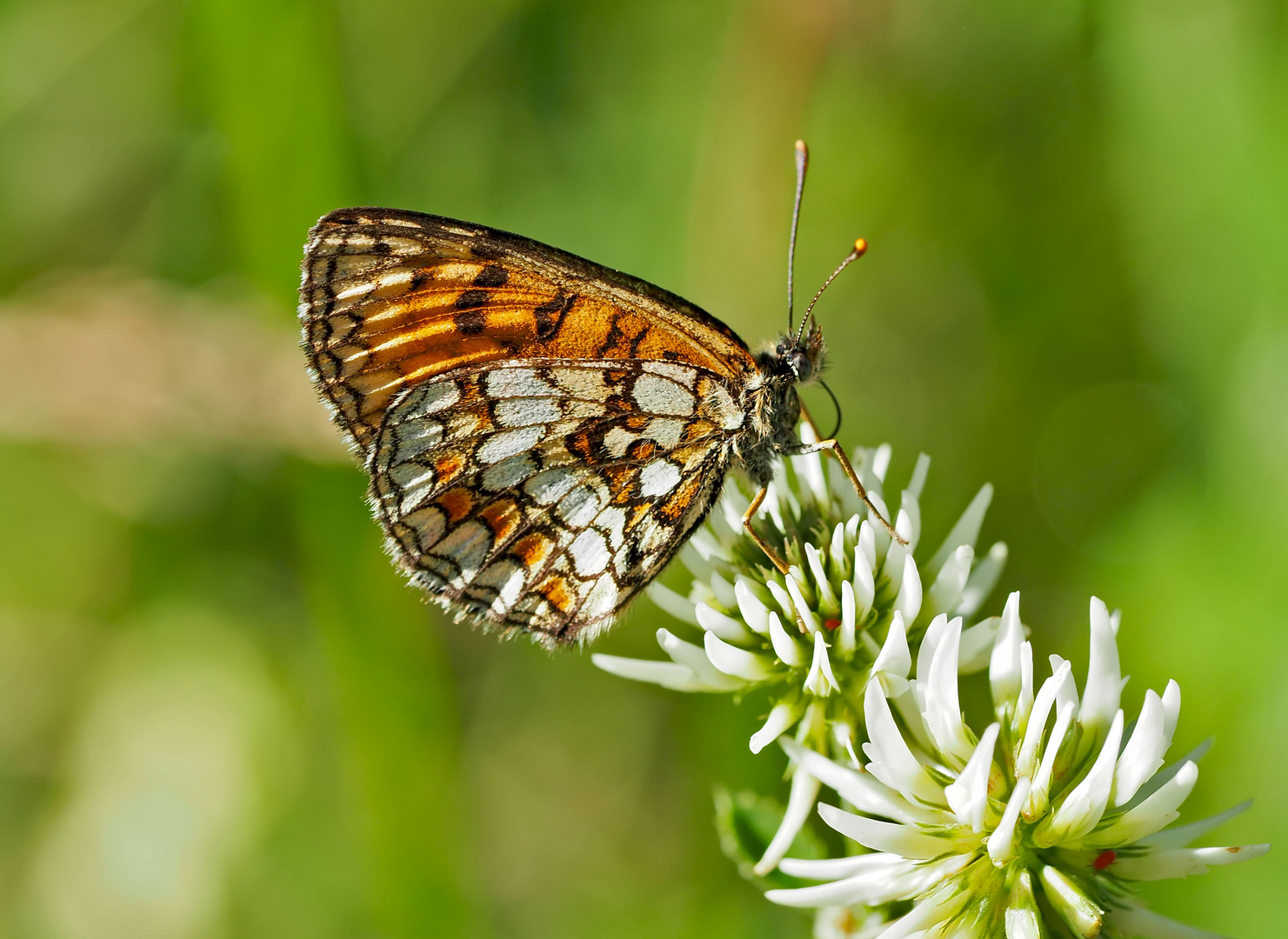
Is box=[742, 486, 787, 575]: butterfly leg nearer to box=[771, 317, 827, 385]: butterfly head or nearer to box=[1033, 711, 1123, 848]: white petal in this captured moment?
box=[771, 317, 827, 385]: butterfly head

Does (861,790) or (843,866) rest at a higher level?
(861,790)

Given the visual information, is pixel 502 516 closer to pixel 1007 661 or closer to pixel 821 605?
pixel 821 605

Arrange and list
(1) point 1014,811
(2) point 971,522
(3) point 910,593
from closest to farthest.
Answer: (1) point 1014,811, (3) point 910,593, (2) point 971,522

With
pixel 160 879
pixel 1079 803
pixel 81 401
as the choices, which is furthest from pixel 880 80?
pixel 160 879

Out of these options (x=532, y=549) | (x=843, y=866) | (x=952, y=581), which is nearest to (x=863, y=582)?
(x=952, y=581)

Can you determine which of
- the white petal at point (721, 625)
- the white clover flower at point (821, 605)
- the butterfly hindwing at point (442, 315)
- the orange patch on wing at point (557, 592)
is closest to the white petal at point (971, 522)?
the white clover flower at point (821, 605)

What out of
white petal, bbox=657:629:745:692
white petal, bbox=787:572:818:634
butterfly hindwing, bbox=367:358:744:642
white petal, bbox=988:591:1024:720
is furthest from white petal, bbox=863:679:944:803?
butterfly hindwing, bbox=367:358:744:642
